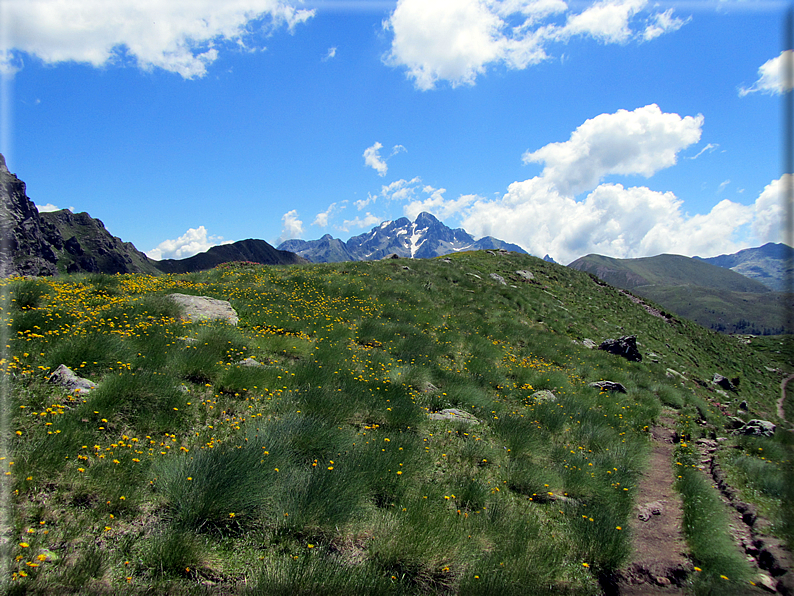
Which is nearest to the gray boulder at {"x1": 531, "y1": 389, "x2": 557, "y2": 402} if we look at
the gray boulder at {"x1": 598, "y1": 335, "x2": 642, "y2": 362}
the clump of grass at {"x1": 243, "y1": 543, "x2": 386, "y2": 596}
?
the clump of grass at {"x1": 243, "y1": 543, "x2": 386, "y2": 596}

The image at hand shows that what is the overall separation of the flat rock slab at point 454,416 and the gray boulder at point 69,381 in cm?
611

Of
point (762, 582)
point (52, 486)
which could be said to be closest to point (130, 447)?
point (52, 486)

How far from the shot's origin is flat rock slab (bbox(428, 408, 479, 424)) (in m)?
7.78

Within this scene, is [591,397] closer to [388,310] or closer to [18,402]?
[388,310]

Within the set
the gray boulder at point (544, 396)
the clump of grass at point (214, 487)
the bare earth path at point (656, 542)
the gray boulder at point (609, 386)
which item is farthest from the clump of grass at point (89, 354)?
the gray boulder at point (609, 386)

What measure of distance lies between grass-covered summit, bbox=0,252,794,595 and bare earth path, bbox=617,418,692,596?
21cm

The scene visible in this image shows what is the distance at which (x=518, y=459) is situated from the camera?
6.77m

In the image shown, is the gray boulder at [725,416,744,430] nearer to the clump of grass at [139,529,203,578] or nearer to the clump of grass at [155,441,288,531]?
the clump of grass at [155,441,288,531]

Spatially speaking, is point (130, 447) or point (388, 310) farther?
point (388, 310)

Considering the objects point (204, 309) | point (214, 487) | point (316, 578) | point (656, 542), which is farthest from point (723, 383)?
point (204, 309)

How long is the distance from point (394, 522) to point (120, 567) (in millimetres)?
2677

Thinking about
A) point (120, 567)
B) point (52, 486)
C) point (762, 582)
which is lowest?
point (762, 582)

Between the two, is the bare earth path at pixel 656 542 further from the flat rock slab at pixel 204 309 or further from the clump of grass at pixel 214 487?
the flat rock slab at pixel 204 309

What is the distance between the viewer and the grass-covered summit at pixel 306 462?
350 cm
